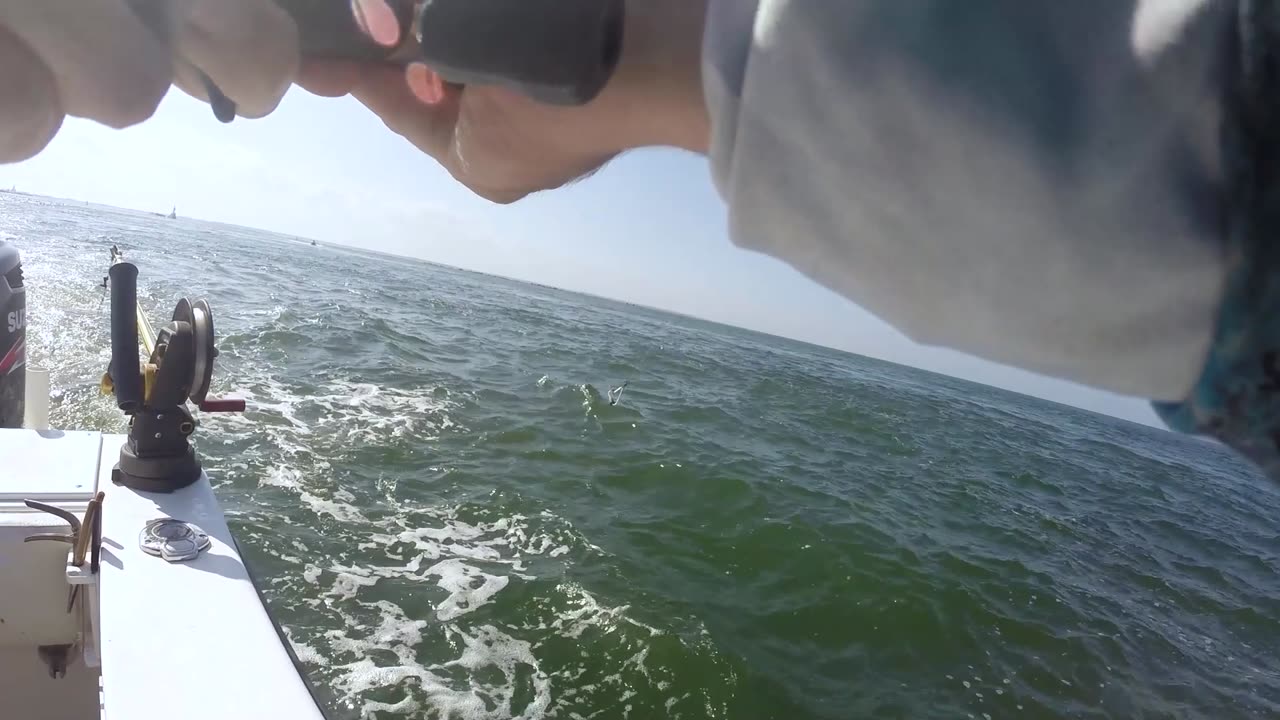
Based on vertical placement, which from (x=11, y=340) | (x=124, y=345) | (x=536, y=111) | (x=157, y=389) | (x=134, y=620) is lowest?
(x=134, y=620)

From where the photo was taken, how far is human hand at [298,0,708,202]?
677 mm

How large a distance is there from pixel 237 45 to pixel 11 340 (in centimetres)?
413

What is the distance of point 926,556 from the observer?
7328 millimetres

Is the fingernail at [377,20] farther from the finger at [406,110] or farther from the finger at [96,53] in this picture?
the finger at [96,53]

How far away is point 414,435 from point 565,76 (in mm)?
7436

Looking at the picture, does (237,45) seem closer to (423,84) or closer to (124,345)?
(423,84)

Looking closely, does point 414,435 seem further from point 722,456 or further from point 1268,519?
point 1268,519

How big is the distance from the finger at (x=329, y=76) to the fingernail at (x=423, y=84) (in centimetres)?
7

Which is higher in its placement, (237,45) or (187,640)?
(237,45)

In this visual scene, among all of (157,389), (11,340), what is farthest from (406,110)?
(11,340)

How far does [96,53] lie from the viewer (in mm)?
746

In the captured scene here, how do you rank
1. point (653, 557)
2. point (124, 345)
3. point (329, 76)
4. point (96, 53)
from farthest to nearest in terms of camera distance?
point (653, 557) → point (124, 345) → point (329, 76) → point (96, 53)

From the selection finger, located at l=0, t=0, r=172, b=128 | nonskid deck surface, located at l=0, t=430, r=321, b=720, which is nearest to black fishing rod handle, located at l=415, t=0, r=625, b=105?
finger, located at l=0, t=0, r=172, b=128

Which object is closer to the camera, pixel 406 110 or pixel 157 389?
pixel 406 110
